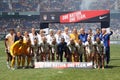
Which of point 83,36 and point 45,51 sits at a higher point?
point 83,36

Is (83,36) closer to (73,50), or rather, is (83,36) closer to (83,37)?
(83,37)

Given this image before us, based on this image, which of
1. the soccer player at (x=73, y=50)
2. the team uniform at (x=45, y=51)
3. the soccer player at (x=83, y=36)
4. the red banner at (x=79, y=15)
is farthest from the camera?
the red banner at (x=79, y=15)

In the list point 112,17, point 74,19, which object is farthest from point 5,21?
point 74,19

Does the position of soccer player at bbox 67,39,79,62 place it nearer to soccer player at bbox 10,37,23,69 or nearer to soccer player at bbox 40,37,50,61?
soccer player at bbox 40,37,50,61

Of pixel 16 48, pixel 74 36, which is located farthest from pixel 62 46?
pixel 16 48

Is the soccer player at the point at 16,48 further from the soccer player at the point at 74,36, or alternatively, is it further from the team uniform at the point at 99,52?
the team uniform at the point at 99,52

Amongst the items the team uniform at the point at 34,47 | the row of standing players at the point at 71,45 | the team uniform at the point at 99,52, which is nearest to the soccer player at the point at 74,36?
the row of standing players at the point at 71,45

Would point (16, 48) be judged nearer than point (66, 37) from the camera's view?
Yes

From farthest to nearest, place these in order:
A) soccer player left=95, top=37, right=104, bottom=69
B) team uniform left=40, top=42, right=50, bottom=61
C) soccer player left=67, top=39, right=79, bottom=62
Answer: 1. team uniform left=40, top=42, right=50, bottom=61
2. soccer player left=67, top=39, right=79, bottom=62
3. soccer player left=95, top=37, right=104, bottom=69

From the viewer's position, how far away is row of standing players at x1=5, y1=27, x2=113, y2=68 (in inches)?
720

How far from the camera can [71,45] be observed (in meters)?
18.8

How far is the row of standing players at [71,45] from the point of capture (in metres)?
18.3

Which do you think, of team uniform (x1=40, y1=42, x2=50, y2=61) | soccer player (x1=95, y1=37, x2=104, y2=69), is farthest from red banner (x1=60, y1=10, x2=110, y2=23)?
team uniform (x1=40, y1=42, x2=50, y2=61)

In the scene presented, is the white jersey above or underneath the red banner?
underneath
